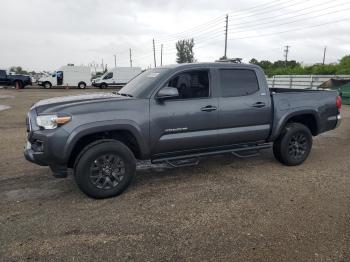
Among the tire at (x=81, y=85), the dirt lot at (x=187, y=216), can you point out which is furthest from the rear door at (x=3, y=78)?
the dirt lot at (x=187, y=216)

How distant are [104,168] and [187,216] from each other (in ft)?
4.30

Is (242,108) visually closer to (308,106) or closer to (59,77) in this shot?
(308,106)

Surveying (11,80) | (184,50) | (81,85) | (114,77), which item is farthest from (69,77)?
(184,50)

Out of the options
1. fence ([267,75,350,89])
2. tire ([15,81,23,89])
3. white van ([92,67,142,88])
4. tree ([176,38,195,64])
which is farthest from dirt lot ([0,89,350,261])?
tree ([176,38,195,64])

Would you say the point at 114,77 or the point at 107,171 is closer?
the point at 107,171

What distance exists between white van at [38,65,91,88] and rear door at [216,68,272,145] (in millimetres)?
34392

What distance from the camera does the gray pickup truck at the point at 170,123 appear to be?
445 centimetres

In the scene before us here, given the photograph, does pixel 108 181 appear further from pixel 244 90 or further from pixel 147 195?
pixel 244 90

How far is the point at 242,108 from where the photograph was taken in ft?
18.3

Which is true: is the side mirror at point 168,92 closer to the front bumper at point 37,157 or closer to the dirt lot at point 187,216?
the dirt lot at point 187,216

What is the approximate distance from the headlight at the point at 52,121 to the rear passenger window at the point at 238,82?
8.08ft

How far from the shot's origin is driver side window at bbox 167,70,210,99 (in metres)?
5.21

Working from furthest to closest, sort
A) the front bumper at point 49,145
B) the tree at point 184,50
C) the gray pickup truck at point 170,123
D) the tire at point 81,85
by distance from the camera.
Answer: the tree at point 184,50, the tire at point 81,85, the gray pickup truck at point 170,123, the front bumper at point 49,145

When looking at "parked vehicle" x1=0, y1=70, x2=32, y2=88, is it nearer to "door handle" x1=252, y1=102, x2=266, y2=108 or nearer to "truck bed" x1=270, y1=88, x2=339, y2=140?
"truck bed" x1=270, y1=88, x2=339, y2=140
